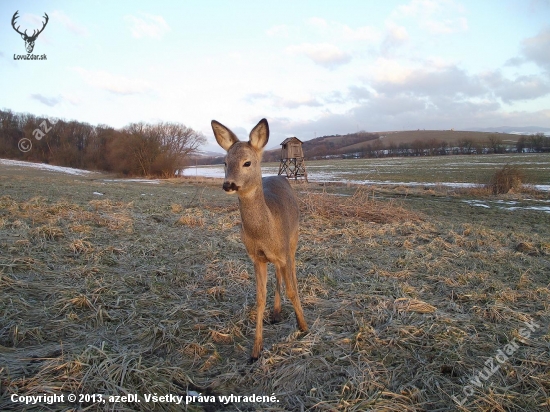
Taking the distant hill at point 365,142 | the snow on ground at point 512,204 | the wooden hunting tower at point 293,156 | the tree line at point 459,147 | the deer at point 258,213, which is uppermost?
the distant hill at point 365,142

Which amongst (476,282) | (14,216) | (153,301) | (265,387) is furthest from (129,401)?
(14,216)

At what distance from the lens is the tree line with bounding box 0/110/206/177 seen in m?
54.5

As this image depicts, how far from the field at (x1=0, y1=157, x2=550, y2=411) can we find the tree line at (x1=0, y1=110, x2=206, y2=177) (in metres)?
49.1

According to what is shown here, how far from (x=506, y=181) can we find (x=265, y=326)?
26.2 metres

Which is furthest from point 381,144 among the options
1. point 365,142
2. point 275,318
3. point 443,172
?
point 275,318

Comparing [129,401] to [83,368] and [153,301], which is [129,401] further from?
[153,301]

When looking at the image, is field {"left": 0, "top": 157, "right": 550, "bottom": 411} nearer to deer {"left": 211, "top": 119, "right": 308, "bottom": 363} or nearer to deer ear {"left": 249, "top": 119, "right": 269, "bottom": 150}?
deer {"left": 211, "top": 119, "right": 308, "bottom": 363}

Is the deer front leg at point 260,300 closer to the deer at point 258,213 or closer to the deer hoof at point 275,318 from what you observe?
the deer at point 258,213

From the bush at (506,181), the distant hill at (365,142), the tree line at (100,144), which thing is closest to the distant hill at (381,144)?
the distant hill at (365,142)

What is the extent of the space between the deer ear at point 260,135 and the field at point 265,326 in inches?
90.8

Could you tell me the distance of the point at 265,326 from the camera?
441 cm

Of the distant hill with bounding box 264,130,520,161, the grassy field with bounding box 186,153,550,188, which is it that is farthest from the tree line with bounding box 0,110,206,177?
the distant hill with bounding box 264,130,520,161

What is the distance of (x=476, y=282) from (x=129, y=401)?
5763mm

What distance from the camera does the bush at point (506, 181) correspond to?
23.8 meters
